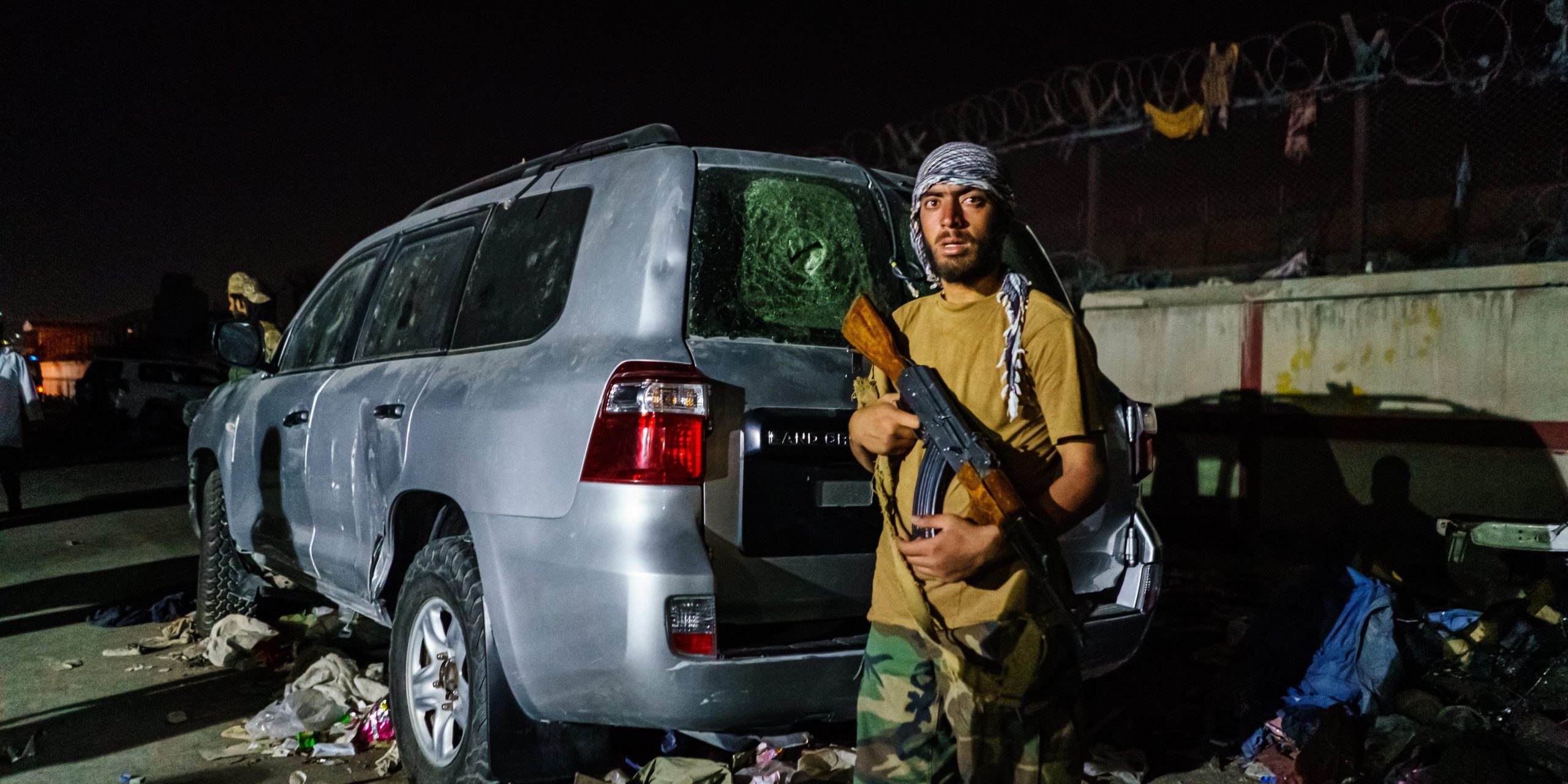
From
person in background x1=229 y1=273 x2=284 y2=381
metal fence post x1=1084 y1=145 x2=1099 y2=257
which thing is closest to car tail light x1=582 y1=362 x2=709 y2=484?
person in background x1=229 y1=273 x2=284 y2=381

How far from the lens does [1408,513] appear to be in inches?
269

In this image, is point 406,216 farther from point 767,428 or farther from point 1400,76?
point 1400,76

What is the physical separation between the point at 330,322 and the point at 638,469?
9.00 feet

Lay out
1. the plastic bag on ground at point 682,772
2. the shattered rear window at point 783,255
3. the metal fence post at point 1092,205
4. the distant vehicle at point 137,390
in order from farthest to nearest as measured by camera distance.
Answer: the distant vehicle at point 137,390
the metal fence post at point 1092,205
the plastic bag on ground at point 682,772
the shattered rear window at point 783,255

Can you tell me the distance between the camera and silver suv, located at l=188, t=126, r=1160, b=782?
2.52 meters

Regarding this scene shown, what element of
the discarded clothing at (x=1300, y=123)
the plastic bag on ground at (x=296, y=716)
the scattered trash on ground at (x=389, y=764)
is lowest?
the scattered trash on ground at (x=389, y=764)

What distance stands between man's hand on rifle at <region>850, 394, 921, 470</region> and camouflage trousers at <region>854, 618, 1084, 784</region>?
0.34 metres

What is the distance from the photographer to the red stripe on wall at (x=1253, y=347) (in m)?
7.64

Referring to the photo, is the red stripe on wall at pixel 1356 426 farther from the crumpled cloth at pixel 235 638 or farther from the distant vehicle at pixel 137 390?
the distant vehicle at pixel 137 390

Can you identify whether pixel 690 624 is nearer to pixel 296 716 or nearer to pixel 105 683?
pixel 296 716

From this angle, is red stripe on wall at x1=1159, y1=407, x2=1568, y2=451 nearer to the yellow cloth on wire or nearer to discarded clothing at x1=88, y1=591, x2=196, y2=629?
the yellow cloth on wire

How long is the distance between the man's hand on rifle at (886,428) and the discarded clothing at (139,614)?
5.27m

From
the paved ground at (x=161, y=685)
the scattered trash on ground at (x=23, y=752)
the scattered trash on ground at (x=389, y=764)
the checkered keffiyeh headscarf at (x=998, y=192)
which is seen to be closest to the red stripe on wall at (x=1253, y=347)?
the paved ground at (x=161, y=685)

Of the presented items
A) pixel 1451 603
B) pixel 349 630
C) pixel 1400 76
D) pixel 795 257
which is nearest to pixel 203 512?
pixel 349 630
